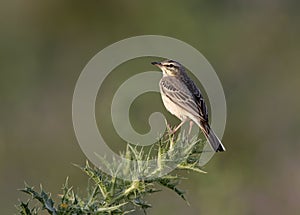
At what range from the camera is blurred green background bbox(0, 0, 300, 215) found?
27.0 feet

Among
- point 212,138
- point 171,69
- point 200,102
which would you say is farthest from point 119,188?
point 171,69

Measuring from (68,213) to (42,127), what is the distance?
6.98 metres

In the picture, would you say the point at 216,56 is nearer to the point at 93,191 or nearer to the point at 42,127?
the point at 42,127

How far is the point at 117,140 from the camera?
9.30 metres

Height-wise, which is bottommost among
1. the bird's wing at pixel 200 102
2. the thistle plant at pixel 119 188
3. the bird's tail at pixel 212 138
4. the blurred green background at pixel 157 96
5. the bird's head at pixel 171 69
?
the thistle plant at pixel 119 188

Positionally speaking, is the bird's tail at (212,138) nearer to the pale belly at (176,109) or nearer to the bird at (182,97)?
the bird at (182,97)

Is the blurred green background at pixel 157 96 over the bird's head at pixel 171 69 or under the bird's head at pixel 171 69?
over

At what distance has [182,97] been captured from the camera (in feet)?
19.1

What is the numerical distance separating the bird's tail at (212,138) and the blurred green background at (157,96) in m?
1.64

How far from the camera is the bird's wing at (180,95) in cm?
561

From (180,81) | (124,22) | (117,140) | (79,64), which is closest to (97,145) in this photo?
(180,81)

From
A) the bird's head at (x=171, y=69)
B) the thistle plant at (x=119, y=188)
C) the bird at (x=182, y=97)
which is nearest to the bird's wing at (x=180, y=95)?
the bird at (x=182, y=97)

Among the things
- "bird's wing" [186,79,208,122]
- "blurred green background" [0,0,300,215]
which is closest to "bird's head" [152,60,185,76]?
"bird's wing" [186,79,208,122]

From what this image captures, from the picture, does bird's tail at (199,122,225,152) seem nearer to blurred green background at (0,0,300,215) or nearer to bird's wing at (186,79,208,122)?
bird's wing at (186,79,208,122)
